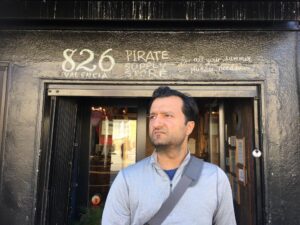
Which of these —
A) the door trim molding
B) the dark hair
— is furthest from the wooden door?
the dark hair

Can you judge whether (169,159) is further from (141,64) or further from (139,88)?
(141,64)

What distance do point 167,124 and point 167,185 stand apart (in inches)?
16.6

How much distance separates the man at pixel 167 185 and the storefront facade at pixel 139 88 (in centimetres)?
207

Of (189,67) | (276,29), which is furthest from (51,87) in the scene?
(276,29)

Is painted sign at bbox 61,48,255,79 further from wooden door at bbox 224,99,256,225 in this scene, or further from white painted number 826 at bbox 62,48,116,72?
wooden door at bbox 224,99,256,225

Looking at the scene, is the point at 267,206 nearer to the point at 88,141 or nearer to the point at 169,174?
the point at 169,174

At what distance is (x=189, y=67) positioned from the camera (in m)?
4.29

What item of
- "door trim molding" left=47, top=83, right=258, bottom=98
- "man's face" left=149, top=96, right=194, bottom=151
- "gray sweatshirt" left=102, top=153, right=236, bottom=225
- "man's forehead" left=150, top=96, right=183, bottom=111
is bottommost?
"gray sweatshirt" left=102, top=153, right=236, bottom=225

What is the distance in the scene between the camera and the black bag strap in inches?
77.0

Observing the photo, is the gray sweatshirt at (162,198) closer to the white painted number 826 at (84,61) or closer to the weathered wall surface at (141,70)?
the weathered wall surface at (141,70)

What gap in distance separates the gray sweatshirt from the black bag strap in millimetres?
27

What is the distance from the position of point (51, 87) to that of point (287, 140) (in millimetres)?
3347

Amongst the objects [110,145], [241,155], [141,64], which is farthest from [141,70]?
[241,155]

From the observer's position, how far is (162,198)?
2004mm
